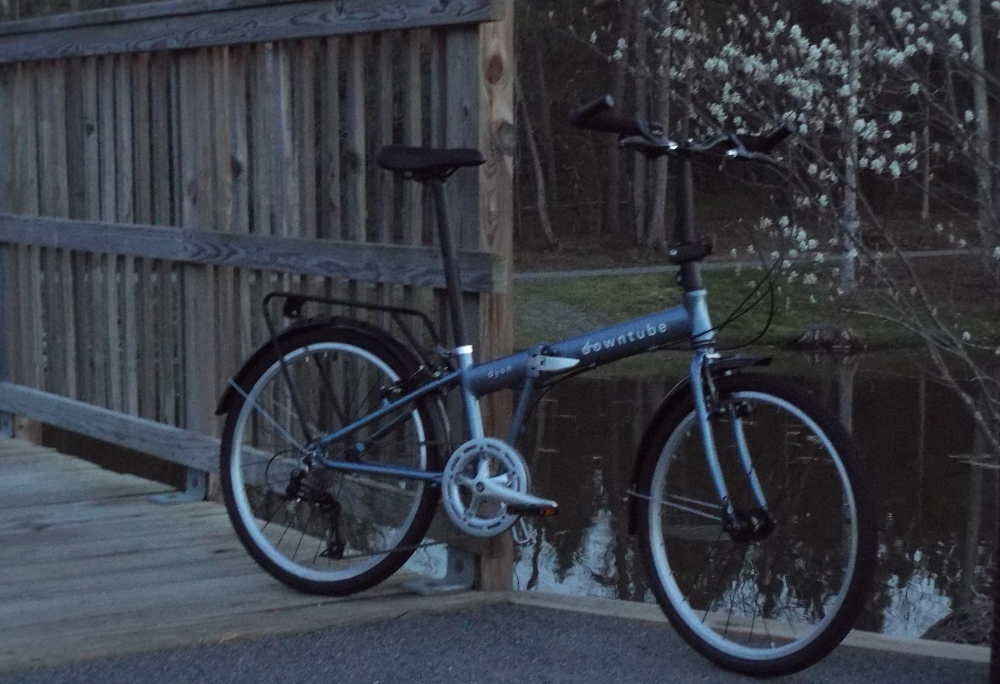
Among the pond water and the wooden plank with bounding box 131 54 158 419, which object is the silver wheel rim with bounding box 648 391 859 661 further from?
the wooden plank with bounding box 131 54 158 419

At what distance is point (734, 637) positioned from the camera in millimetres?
4109

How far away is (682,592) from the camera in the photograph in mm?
4215

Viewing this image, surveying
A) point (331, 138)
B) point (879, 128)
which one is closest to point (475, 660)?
point (331, 138)

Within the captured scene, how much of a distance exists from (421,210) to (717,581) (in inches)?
56.6

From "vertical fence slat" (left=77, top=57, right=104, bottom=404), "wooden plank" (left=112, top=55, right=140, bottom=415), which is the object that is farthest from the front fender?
"vertical fence slat" (left=77, top=57, right=104, bottom=404)

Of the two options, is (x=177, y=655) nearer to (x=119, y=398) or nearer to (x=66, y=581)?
(x=66, y=581)

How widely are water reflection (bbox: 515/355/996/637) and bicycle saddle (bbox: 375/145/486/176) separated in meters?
2.56

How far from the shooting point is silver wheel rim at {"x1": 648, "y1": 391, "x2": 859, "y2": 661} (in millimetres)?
3760

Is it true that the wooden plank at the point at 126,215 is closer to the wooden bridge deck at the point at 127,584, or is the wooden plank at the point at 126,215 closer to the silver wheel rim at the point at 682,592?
the wooden bridge deck at the point at 127,584

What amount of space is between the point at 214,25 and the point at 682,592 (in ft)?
9.28

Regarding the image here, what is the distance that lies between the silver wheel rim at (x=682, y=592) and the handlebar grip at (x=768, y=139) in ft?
1.99

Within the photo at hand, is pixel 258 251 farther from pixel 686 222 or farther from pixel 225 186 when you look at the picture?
pixel 686 222

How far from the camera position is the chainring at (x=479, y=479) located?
438 centimetres

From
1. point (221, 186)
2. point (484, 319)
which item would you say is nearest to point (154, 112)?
point (221, 186)
